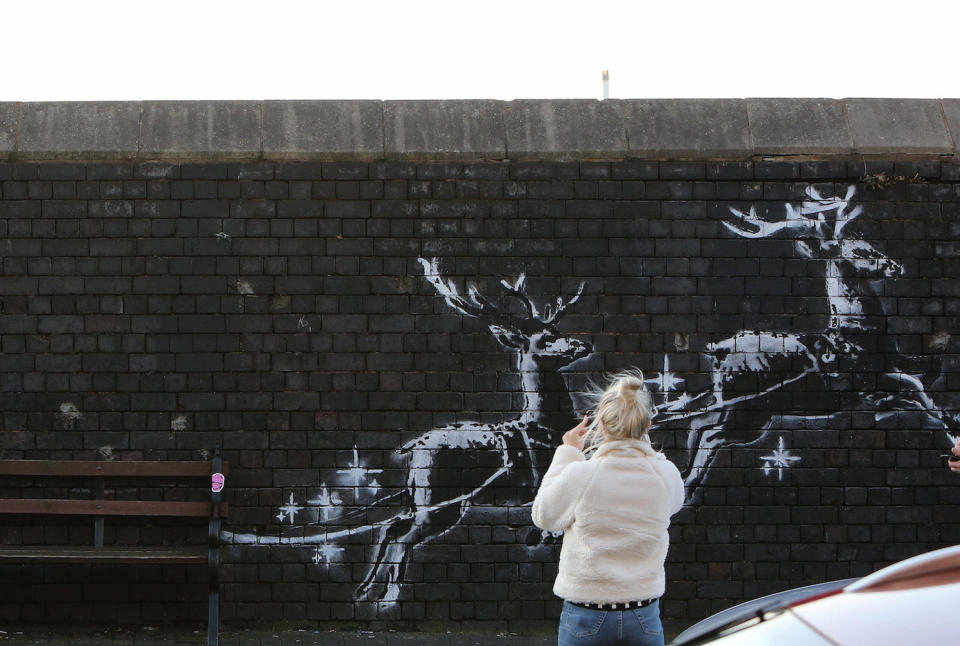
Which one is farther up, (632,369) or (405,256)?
(405,256)

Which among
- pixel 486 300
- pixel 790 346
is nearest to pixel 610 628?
pixel 486 300

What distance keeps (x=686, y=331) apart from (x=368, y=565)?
2.61 meters

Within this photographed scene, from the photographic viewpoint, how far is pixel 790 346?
22.2 ft

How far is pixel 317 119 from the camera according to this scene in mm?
6801

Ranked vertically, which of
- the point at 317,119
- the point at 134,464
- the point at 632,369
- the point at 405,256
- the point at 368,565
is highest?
the point at 317,119

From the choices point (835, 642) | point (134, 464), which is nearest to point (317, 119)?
point (134, 464)

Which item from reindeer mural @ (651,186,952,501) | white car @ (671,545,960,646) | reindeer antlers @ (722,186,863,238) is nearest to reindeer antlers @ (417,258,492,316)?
reindeer mural @ (651,186,952,501)

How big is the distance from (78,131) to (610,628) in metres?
4.96

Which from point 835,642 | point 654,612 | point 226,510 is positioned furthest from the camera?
point 226,510

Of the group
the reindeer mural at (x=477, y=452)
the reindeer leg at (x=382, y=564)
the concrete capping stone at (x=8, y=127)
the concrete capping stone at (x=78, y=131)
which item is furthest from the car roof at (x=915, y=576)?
the concrete capping stone at (x=8, y=127)

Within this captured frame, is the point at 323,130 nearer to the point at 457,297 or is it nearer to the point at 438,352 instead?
the point at 457,297

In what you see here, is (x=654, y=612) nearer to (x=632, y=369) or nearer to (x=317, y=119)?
(x=632, y=369)

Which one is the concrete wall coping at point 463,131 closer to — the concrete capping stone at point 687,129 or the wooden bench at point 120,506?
the concrete capping stone at point 687,129

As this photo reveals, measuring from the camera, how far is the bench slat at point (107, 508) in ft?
21.2
